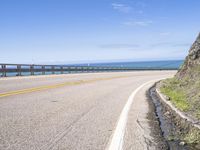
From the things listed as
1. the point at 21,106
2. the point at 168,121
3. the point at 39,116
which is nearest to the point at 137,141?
the point at 168,121

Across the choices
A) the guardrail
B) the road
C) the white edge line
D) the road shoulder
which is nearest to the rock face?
the road

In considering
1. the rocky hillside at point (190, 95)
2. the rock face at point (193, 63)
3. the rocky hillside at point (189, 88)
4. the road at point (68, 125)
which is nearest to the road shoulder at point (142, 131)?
the road at point (68, 125)

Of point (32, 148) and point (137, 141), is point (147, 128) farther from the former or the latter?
point (32, 148)

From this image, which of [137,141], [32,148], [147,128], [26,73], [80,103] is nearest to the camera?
[32,148]

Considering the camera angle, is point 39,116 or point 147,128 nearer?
point 147,128

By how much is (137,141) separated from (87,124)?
1711mm

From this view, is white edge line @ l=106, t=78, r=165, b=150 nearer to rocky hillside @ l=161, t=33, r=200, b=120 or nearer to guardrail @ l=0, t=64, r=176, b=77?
rocky hillside @ l=161, t=33, r=200, b=120

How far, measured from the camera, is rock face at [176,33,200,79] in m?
14.1

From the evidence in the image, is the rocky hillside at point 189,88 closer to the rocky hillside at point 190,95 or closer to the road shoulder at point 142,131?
the rocky hillside at point 190,95

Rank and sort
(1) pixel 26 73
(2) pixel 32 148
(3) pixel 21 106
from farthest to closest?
(1) pixel 26 73 < (3) pixel 21 106 < (2) pixel 32 148

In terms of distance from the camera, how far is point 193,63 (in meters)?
14.9

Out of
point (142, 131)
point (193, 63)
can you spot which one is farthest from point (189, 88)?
point (142, 131)

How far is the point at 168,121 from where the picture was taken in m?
8.47

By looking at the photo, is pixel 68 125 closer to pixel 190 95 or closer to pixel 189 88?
pixel 190 95
